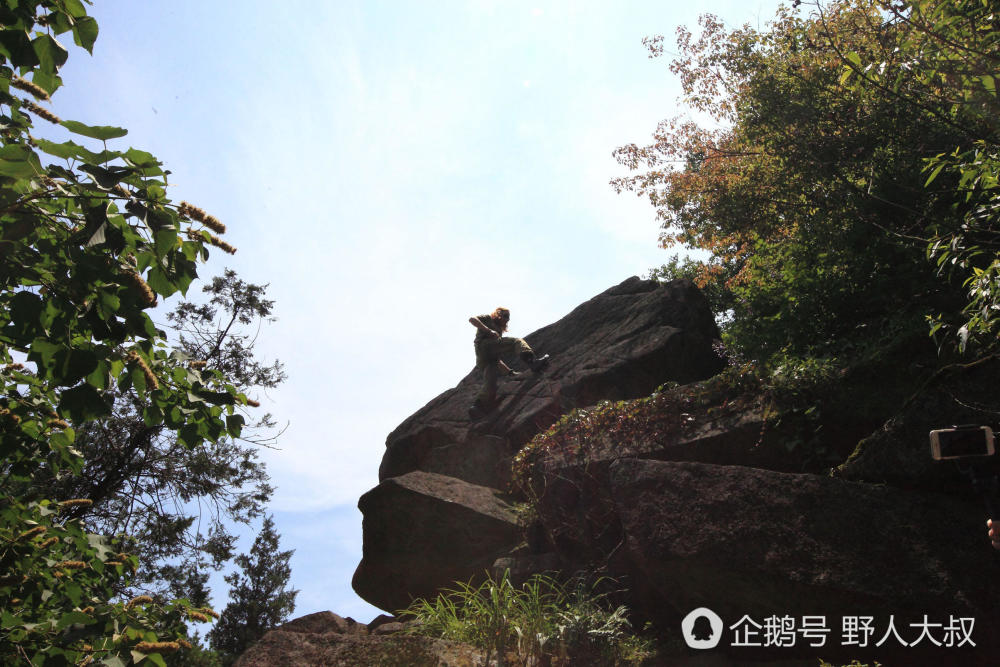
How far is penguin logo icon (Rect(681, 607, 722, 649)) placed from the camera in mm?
5809

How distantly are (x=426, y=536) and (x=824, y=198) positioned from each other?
8.15 metres

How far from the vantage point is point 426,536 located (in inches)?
360

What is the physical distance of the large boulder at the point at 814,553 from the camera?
16.4ft

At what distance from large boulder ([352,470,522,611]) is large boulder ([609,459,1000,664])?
9.90 feet

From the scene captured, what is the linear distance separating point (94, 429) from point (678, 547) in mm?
9565

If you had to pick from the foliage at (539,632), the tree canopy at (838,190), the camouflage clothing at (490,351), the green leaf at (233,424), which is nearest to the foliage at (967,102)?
the tree canopy at (838,190)

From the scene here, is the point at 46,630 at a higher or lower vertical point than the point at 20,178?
lower

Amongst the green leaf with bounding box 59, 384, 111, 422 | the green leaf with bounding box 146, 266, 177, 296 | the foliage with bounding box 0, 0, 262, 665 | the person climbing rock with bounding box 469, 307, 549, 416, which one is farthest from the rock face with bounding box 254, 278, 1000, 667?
the green leaf with bounding box 146, 266, 177, 296

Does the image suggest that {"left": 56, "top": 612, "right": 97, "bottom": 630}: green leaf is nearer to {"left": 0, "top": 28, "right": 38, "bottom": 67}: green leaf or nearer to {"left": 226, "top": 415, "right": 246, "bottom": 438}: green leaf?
{"left": 226, "top": 415, "right": 246, "bottom": 438}: green leaf

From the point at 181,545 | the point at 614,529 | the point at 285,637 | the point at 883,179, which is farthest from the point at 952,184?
the point at 181,545

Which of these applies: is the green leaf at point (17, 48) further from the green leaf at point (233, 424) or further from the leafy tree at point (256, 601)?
the leafy tree at point (256, 601)

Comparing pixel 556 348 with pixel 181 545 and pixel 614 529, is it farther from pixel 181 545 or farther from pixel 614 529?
pixel 181 545

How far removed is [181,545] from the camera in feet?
37.1

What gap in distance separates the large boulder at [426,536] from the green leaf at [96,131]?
7452 mm
